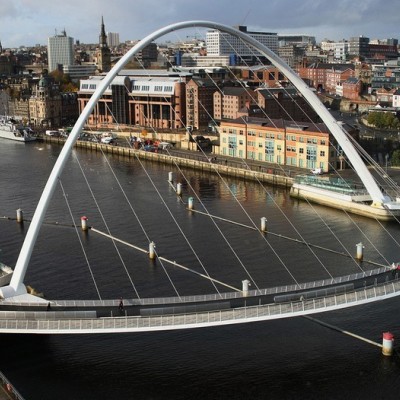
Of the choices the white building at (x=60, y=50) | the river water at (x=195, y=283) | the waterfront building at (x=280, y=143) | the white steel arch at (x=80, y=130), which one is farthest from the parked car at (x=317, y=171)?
the white building at (x=60, y=50)

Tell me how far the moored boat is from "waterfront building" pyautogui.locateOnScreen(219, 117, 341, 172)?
1916cm

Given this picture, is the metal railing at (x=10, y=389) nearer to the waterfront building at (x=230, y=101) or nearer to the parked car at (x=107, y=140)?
the parked car at (x=107, y=140)

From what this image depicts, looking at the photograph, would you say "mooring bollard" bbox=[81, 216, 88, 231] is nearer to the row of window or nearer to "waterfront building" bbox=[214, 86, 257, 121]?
the row of window

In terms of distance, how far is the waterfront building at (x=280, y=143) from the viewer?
3241 centimetres

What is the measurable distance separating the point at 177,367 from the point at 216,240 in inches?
358

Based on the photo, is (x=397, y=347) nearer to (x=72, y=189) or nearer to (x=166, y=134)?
(x=72, y=189)

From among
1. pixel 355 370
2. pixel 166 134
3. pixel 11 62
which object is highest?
pixel 11 62

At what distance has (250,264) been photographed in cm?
1931

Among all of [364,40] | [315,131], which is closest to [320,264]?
[315,131]

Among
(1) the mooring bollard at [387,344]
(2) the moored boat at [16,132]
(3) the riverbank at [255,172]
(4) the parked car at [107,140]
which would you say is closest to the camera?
(1) the mooring bollard at [387,344]

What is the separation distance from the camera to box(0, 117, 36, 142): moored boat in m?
51.2

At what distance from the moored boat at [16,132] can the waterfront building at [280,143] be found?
754 inches

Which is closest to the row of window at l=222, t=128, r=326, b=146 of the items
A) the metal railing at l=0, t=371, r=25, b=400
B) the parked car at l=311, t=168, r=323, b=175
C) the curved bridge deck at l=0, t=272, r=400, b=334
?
the parked car at l=311, t=168, r=323, b=175

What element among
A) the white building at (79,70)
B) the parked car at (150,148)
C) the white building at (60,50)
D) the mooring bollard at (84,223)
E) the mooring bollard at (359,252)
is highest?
the white building at (60,50)
